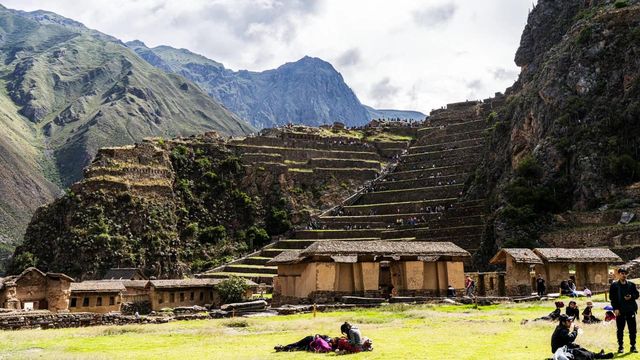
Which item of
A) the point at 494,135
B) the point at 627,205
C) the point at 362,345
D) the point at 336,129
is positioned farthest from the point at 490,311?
the point at 336,129

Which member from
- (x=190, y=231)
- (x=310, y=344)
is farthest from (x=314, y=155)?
(x=310, y=344)

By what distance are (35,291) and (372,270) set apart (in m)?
27.3

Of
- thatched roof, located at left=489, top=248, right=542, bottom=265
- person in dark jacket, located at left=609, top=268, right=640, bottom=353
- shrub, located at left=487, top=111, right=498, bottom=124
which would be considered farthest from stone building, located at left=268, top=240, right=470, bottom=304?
shrub, located at left=487, top=111, right=498, bottom=124

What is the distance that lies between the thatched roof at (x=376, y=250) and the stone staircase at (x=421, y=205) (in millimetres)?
25679

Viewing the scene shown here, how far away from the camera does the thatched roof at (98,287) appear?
2261 inches

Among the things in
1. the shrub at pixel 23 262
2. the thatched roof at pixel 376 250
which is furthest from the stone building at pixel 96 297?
the shrub at pixel 23 262

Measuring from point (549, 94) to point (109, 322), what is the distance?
5535cm

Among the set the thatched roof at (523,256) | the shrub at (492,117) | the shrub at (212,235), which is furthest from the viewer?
the shrub at (492,117)

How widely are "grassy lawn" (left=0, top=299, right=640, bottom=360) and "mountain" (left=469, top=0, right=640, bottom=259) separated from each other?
27.6m

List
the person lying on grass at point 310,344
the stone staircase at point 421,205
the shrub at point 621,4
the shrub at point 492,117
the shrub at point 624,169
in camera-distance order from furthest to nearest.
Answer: the shrub at point 492,117 < the stone staircase at point 421,205 < the shrub at point 621,4 < the shrub at point 624,169 < the person lying on grass at point 310,344

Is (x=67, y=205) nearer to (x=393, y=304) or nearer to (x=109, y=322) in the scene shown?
(x=109, y=322)

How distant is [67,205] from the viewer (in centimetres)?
8825

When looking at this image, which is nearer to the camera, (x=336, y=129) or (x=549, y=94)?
(x=549, y=94)

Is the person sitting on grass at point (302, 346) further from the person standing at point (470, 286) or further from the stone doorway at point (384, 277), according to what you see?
the stone doorway at point (384, 277)
